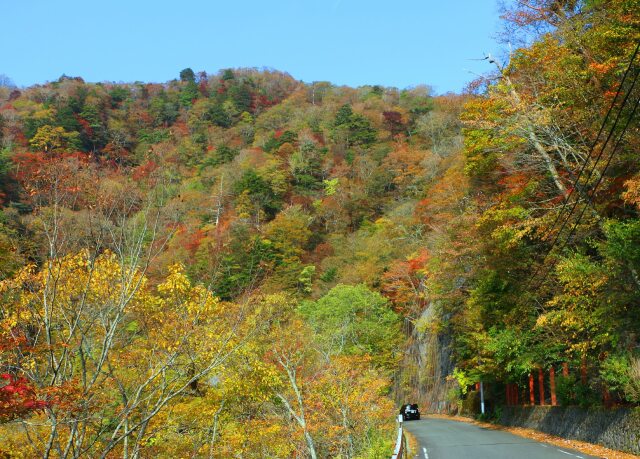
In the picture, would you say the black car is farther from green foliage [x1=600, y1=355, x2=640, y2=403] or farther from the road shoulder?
green foliage [x1=600, y1=355, x2=640, y2=403]

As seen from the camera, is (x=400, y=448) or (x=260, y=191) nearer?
(x=400, y=448)

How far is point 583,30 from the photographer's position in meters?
19.1

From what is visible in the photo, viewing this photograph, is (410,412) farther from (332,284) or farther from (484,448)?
(484,448)

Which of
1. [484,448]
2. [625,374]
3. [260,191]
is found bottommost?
[484,448]

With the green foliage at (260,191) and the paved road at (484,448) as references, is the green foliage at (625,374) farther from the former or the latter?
the green foliage at (260,191)

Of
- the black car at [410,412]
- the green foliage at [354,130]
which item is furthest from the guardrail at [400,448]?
the green foliage at [354,130]

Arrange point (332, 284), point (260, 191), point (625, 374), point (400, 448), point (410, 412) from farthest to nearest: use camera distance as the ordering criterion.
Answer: point (260, 191)
point (332, 284)
point (410, 412)
point (625, 374)
point (400, 448)

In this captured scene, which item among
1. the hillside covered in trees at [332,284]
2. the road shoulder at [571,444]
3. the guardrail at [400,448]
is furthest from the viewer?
the road shoulder at [571,444]

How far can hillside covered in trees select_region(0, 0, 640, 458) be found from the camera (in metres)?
8.31

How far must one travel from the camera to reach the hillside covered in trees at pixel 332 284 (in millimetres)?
8312

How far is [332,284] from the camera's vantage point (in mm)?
50312

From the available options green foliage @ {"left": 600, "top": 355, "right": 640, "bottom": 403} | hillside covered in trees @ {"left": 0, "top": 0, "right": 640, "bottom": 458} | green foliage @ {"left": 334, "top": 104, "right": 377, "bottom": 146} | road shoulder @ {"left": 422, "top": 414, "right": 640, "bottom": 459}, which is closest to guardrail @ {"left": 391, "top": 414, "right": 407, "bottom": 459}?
hillside covered in trees @ {"left": 0, "top": 0, "right": 640, "bottom": 458}

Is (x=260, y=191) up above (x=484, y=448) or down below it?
above

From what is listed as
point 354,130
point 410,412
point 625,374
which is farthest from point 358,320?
point 354,130
